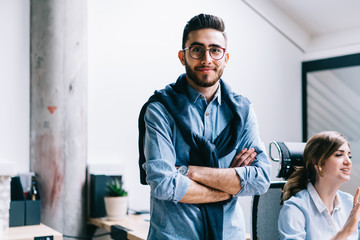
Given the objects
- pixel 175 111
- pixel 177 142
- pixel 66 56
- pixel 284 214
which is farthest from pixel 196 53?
pixel 66 56

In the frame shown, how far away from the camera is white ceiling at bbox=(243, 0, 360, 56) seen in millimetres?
3576

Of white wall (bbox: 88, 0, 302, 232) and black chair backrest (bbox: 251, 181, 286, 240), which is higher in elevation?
white wall (bbox: 88, 0, 302, 232)

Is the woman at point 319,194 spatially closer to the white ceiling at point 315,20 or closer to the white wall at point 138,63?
the white wall at point 138,63

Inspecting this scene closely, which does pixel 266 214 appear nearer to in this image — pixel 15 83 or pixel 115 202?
pixel 115 202

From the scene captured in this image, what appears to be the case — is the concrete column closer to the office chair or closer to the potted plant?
the potted plant

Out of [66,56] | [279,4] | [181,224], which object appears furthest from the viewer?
[279,4]

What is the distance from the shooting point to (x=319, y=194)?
191cm

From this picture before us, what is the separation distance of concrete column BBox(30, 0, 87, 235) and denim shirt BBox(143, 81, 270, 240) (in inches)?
49.9

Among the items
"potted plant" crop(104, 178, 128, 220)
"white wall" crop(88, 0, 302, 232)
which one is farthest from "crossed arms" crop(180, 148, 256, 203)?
"white wall" crop(88, 0, 302, 232)

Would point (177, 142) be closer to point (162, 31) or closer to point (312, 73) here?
point (162, 31)

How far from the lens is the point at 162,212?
147 centimetres

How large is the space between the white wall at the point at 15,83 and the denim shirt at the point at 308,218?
5.52ft

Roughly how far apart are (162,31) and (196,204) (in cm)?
202

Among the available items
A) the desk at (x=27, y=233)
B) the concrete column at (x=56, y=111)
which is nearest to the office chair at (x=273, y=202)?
the desk at (x=27, y=233)
